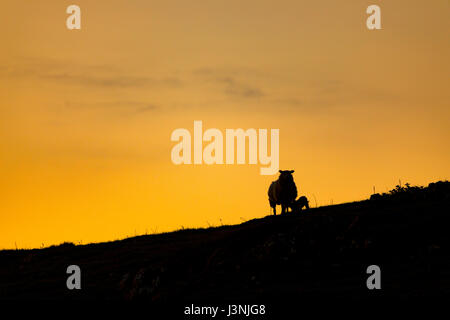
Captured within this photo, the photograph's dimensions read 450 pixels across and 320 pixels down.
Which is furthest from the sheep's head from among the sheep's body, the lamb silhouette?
the lamb silhouette

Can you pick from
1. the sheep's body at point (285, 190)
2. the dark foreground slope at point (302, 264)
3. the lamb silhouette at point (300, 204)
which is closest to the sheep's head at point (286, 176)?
the sheep's body at point (285, 190)

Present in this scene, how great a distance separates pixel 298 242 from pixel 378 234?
3004mm

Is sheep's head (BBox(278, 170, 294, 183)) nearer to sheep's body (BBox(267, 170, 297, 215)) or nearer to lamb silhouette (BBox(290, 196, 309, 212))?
sheep's body (BBox(267, 170, 297, 215))

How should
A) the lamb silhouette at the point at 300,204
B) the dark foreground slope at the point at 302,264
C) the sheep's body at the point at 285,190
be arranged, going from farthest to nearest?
the sheep's body at the point at 285,190 < the lamb silhouette at the point at 300,204 < the dark foreground slope at the point at 302,264

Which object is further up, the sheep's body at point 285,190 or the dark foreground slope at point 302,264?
the sheep's body at point 285,190

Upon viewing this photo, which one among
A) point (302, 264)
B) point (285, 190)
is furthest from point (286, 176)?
point (302, 264)

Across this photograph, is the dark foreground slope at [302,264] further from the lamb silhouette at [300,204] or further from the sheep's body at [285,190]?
the sheep's body at [285,190]

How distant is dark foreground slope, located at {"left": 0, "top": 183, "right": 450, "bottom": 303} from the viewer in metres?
25.9

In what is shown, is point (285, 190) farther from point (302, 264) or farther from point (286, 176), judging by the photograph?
point (302, 264)

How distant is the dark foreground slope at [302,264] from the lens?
1020 inches

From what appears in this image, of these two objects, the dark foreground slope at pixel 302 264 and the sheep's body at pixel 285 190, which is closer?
the dark foreground slope at pixel 302 264

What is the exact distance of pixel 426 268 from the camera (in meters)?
26.6
